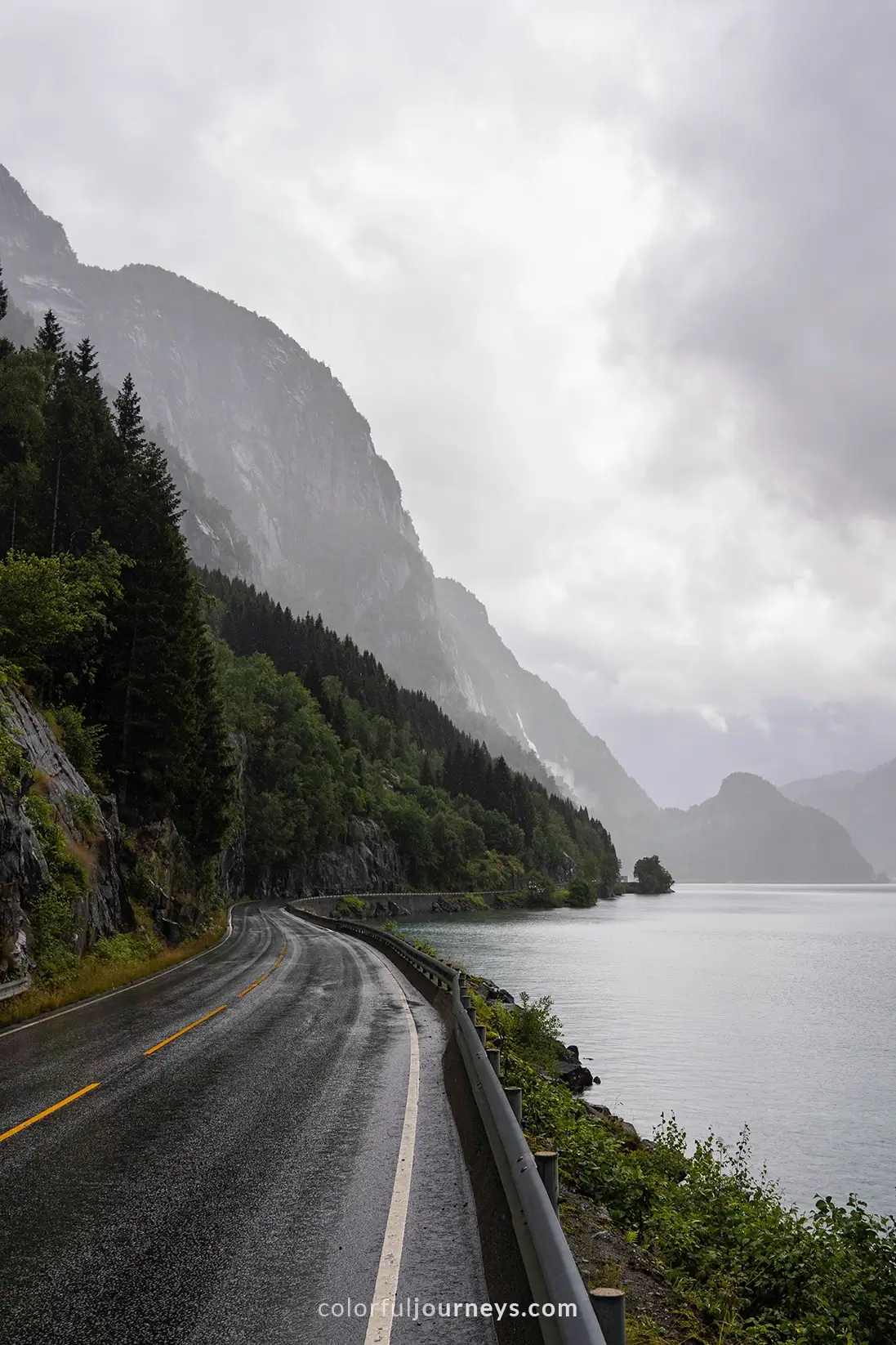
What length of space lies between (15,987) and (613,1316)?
1777 centimetres

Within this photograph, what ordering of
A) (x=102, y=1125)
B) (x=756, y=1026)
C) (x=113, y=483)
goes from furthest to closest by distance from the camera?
(x=113, y=483) < (x=756, y=1026) < (x=102, y=1125)

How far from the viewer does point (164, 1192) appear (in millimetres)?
7184

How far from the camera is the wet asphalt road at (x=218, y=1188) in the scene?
509cm


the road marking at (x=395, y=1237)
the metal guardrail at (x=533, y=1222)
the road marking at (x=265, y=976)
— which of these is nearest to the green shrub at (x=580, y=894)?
the road marking at (x=265, y=976)

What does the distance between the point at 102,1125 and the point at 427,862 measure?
11920 cm

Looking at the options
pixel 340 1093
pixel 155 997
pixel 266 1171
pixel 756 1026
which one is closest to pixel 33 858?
pixel 155 997

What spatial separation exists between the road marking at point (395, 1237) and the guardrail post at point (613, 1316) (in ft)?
5.69

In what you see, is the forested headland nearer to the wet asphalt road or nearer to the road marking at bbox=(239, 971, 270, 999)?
the road marking at bbox=(239, 971, 270, 999)

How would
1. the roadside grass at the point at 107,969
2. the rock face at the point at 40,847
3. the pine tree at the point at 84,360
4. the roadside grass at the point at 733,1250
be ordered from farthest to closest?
1. the pine tree at the point at 84,360
2. the rock face at the point at 40,847
3. the roadside grass at the point at 107,969
4. the roadside grass at the point at 733,1250

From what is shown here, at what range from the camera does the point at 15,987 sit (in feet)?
58.5

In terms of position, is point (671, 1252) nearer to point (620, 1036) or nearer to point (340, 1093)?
point (340, 1093)

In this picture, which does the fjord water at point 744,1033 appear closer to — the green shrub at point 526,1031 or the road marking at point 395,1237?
the green shrub at point 526,1031

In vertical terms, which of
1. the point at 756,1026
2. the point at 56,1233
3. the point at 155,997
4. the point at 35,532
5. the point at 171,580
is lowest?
the point at 756,1026

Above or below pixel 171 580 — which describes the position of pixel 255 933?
below
